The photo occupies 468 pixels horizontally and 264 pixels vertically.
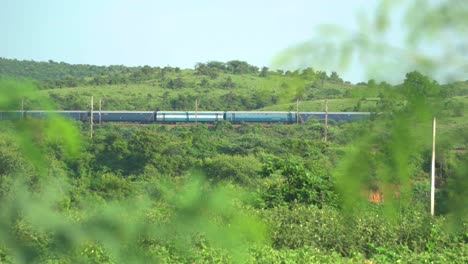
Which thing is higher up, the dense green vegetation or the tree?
the tree

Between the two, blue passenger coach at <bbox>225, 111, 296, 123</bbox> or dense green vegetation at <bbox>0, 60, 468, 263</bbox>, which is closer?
dense green vegetation at <bbox>0, 60, 468, 263</bbox>

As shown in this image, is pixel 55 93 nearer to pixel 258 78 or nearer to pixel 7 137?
pixel 7 137

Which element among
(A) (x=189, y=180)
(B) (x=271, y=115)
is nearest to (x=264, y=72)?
(A) (x=189, y=180)

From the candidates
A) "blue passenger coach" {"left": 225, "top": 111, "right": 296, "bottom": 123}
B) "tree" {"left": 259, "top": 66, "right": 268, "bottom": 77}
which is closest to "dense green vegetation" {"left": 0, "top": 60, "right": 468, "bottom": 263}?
"tree" {"left": 259, "top": 66, "right": 268, "bottom": 77}

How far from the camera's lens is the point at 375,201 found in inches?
35.8

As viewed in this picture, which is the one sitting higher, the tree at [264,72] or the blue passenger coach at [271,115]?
the tree at [264,72]

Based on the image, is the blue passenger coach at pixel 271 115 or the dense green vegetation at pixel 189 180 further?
the blue passenger coach at pixel 271 115

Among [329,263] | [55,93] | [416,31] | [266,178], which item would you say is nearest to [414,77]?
[416,31]

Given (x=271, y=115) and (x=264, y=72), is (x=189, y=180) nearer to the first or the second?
(x=264, y=72)

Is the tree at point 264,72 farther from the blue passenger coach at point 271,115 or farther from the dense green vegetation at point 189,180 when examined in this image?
the blue passenger coach at point 271,115

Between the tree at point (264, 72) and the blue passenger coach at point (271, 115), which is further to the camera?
the blue passenger coach at point (271, 115)

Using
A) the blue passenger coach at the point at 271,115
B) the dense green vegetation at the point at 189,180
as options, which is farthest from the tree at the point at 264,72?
the blue passenger coach at the point at 271,115

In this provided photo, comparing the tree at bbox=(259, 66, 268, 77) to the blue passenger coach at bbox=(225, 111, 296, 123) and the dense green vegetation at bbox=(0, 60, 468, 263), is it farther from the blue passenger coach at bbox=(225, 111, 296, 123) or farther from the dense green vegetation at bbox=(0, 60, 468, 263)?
the blue passenger coach at bbox=(225, 111, 296, 123)

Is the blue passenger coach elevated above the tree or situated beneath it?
situated beneath
